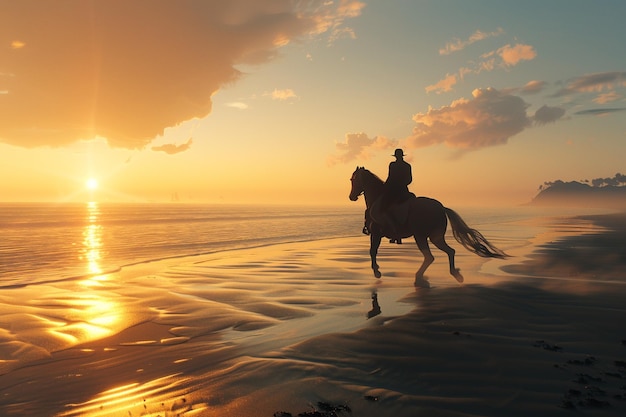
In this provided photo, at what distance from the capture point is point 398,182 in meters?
10.9

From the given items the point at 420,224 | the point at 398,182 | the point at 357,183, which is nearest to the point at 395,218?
the point at 420,224

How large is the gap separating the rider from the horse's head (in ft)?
3.86

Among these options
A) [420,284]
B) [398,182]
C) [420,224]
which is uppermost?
[398,182]

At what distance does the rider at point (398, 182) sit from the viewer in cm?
1091

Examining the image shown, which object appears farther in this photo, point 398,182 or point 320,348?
point 398,182

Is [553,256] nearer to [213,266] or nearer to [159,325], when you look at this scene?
[213,266]

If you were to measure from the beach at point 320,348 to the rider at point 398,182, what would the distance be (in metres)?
2.52

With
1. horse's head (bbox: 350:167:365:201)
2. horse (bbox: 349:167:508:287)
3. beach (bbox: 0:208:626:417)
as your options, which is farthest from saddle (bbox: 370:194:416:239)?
beach (bbox: 0:208:626:417)

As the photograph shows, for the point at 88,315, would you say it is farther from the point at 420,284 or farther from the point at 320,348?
the point at 420,284

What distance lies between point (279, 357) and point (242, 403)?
132 cm

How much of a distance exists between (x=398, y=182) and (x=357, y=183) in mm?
1610

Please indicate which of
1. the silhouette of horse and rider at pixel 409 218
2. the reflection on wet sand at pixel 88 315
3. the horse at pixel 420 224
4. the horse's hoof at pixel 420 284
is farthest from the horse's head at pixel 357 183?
the reflection on wet sand at pixel 88 315

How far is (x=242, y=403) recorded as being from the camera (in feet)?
12.6

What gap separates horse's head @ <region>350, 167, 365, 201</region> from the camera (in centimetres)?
1205
